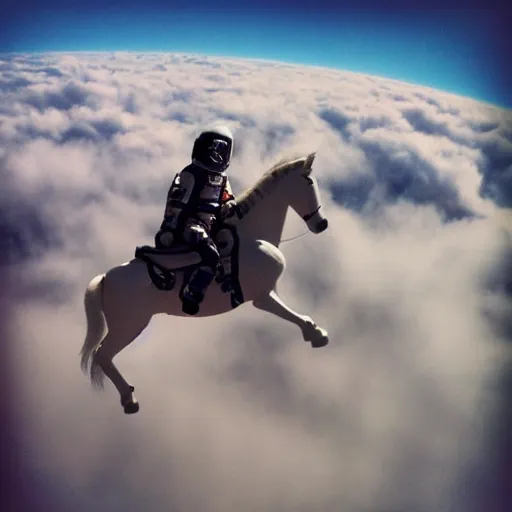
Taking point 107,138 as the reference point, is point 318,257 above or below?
below

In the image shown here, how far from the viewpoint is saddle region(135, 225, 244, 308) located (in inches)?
59.5

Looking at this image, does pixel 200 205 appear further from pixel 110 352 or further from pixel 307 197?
pixel 110 352

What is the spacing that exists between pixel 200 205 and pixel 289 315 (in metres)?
0.44

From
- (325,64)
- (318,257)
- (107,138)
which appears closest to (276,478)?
(318,257)

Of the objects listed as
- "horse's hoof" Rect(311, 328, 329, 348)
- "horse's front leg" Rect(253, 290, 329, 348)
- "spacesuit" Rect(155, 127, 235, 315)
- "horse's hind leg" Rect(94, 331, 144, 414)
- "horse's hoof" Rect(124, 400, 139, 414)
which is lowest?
"horse's hoof" Rect(124, 400, 139, 414)

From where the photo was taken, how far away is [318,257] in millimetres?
1989

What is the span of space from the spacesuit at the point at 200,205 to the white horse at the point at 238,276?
7cm

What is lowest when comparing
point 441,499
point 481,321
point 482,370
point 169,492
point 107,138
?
point 169,492

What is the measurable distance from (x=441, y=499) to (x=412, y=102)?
5.18ft

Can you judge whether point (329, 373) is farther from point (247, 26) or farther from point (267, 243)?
point (247, 26)

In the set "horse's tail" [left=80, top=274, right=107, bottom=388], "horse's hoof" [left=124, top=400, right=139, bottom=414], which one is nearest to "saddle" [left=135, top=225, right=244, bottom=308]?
"horse's tail" [left=80, top=274, right=107, bottom=388]

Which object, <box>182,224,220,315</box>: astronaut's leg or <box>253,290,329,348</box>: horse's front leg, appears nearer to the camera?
<box>182,224,220,315</box>: astronaut's leg

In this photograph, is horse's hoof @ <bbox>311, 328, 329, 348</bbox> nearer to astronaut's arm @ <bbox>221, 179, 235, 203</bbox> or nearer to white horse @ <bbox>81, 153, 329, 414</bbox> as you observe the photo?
white horse @ <bbox>81, 153, 329, 414</bbox>

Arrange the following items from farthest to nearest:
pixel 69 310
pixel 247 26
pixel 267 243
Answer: pixel 247 26 → pixel 69 310 → pixel 267 243
